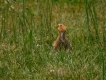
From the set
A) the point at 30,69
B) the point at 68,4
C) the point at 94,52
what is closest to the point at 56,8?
the point at 68,4

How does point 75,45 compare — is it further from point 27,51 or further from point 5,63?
point 5,63

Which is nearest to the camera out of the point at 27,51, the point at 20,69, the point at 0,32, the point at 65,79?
the point at 65,79

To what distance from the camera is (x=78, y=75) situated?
3.83 meters

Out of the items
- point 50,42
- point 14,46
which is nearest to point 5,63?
point 14,46

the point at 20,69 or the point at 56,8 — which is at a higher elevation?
the point at 56,8

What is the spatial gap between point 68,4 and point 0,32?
256 centimetres

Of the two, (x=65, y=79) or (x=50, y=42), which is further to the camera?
(x=50, y=42)

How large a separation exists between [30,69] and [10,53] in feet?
1.57

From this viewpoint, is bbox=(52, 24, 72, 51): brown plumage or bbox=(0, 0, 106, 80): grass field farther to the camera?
bbox=(52, 24, 72, 51): brown plumage

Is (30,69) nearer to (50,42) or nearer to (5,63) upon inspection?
(5,63)

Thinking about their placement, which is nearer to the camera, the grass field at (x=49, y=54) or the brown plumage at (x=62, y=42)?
the grass field at (x=49, y=54)

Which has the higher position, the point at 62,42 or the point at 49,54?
the point at 62,42

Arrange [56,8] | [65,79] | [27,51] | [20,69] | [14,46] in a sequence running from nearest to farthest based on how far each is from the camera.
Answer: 1. [65,79]
2. [20,69]
3. [27,51]
4. [14,46]
5. [56,8]

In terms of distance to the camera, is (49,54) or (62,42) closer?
(49,54)
